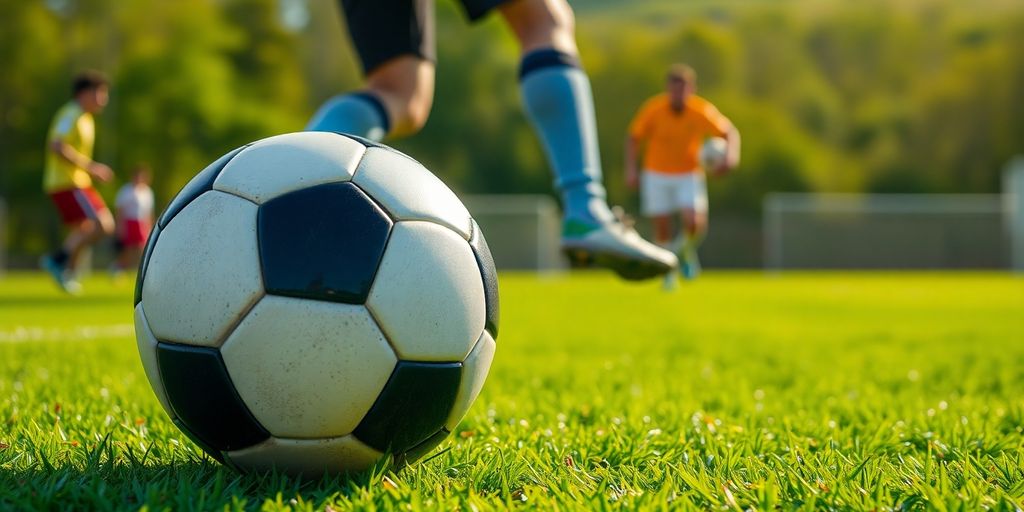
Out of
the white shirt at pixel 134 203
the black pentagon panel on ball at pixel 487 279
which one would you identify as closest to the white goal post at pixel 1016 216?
the white shirt at pixel 134 203

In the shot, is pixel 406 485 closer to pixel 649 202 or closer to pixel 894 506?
pixel 894 506

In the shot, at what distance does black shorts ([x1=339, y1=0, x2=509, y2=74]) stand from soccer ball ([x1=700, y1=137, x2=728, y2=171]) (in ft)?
25.1

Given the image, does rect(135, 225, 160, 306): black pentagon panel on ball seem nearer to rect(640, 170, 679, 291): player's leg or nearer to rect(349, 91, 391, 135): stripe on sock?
rect(349, 91, 391, 135): stripe on sock

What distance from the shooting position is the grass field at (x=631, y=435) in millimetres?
1650

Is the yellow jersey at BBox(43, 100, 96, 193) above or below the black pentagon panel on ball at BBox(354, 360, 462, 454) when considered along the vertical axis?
below

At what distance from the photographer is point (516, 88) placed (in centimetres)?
4409

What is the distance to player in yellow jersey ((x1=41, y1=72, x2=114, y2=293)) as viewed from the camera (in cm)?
897

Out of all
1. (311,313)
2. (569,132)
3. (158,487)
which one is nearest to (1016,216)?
(569,132)

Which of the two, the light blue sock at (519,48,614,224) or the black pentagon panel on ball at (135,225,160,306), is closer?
the black pentagon panel on ball at (135,225,160,306)

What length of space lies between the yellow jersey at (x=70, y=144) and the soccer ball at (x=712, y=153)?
6594 mm

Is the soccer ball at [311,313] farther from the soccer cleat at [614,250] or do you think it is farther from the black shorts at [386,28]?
the black shorts at [386,28]

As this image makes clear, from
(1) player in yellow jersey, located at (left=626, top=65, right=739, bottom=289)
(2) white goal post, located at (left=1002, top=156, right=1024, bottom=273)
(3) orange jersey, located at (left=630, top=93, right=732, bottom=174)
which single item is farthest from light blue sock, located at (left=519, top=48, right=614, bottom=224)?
(2) white goal post, located at (left=1002, top=156, right=1024, bottom=273)

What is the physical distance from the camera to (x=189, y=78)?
32.1 meters

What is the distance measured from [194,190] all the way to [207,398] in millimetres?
424
